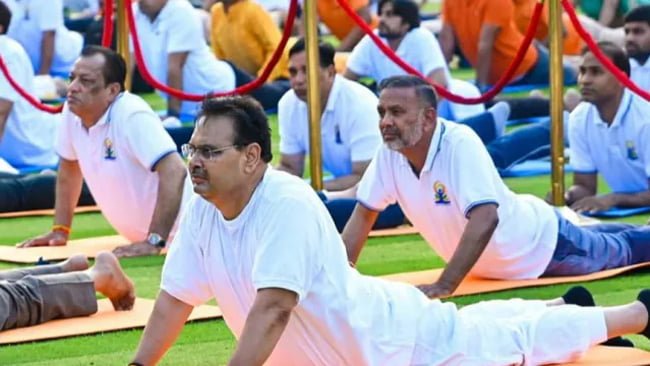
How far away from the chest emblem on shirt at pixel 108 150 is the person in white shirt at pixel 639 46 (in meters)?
3.55

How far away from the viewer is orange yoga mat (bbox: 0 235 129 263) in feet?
28.8

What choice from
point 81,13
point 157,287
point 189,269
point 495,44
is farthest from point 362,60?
point 189,269

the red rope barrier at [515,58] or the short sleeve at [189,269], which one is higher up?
the short sleeve at [189,269]

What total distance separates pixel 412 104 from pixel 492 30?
26.5 feet

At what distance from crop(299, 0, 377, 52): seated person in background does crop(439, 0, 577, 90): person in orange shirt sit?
1.42 meters

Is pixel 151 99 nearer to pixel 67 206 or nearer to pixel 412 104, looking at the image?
pixel 67 206

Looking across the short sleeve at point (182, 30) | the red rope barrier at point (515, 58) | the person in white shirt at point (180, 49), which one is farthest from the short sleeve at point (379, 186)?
the short sleeve at point (182, 30)

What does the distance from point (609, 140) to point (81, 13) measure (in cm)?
1187

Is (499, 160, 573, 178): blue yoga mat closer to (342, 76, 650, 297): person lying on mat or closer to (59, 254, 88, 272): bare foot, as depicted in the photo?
(342, 76, 650, 297): person lying on mat

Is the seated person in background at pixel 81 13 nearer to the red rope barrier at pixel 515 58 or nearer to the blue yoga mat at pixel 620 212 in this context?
the red rope barrier at pixel 515 58

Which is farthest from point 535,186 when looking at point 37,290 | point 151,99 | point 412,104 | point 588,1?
point 588,1

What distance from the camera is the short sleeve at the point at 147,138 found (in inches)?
347

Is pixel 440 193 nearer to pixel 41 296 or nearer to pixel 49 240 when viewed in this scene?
pixel 41 296

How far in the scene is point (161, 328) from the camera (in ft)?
17.6
